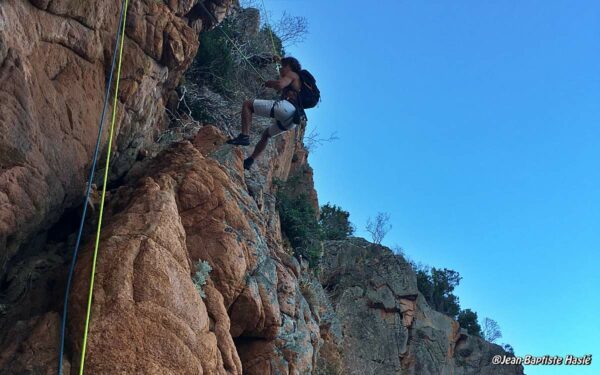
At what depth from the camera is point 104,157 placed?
7.77 m

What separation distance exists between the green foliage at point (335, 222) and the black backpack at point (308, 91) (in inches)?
609

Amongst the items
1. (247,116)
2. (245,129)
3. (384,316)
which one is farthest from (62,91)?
(384,316)

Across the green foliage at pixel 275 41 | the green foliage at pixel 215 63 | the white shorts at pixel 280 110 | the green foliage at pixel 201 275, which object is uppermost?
the green foliage at pixel 275 41

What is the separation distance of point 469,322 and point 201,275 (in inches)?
1152

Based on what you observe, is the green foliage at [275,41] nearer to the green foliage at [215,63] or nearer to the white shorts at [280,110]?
the green foliage at [215,63]

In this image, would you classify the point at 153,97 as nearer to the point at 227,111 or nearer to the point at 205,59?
the point at 227,111

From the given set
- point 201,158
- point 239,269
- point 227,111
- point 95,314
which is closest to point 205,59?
point 227,111

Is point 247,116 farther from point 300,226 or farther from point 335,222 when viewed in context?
point 335,222

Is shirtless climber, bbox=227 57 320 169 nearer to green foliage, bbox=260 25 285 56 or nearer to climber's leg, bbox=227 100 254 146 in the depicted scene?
climber's leg, bbox=227 100 254 146

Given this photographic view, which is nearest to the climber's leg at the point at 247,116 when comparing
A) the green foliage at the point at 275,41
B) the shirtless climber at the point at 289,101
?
the shirtless climber at the point at 289,101

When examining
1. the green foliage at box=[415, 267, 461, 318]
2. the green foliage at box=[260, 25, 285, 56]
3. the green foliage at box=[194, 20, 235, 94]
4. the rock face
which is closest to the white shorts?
the rock face

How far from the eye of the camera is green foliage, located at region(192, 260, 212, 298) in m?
6.08

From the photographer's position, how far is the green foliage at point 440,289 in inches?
1288

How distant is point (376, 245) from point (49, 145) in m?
19.8
